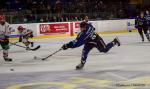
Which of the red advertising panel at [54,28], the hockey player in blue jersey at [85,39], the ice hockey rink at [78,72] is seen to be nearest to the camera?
the ice hockey rink at [78,72]

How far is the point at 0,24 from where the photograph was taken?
13234 mm

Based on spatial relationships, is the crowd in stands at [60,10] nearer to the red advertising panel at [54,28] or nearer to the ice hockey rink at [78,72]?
the red advertising panel at [54,28]

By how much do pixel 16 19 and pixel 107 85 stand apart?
16.0 m

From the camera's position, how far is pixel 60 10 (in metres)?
26.6

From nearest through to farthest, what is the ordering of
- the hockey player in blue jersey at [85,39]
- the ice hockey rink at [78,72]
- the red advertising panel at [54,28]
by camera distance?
the ice hockey rink at [78,72], the hockey player in blue jersey at [85,39], the red advertising panel at [54,28]

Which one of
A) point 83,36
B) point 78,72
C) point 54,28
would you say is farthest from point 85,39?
point 54,28

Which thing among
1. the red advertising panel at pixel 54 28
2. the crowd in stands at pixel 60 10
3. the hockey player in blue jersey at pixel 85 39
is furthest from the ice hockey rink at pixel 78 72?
the crowd in stands at pixel 60 10

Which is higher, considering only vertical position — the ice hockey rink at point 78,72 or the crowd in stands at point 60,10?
the crowd in stands at point 60,10

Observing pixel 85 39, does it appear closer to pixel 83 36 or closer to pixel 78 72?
pixel 83 36

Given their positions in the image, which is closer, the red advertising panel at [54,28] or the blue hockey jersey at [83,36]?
the blue hockey jersey at [83,36]

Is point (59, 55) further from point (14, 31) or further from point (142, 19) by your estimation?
point (14, 31)

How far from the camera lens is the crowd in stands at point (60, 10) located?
24.4 meters

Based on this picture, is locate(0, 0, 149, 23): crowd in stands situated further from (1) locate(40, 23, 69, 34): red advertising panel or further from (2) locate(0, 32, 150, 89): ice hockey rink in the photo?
(2) locate(0, 32, 150, 89): ice hockey rink

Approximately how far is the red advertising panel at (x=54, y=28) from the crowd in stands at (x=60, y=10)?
1.13 feet
